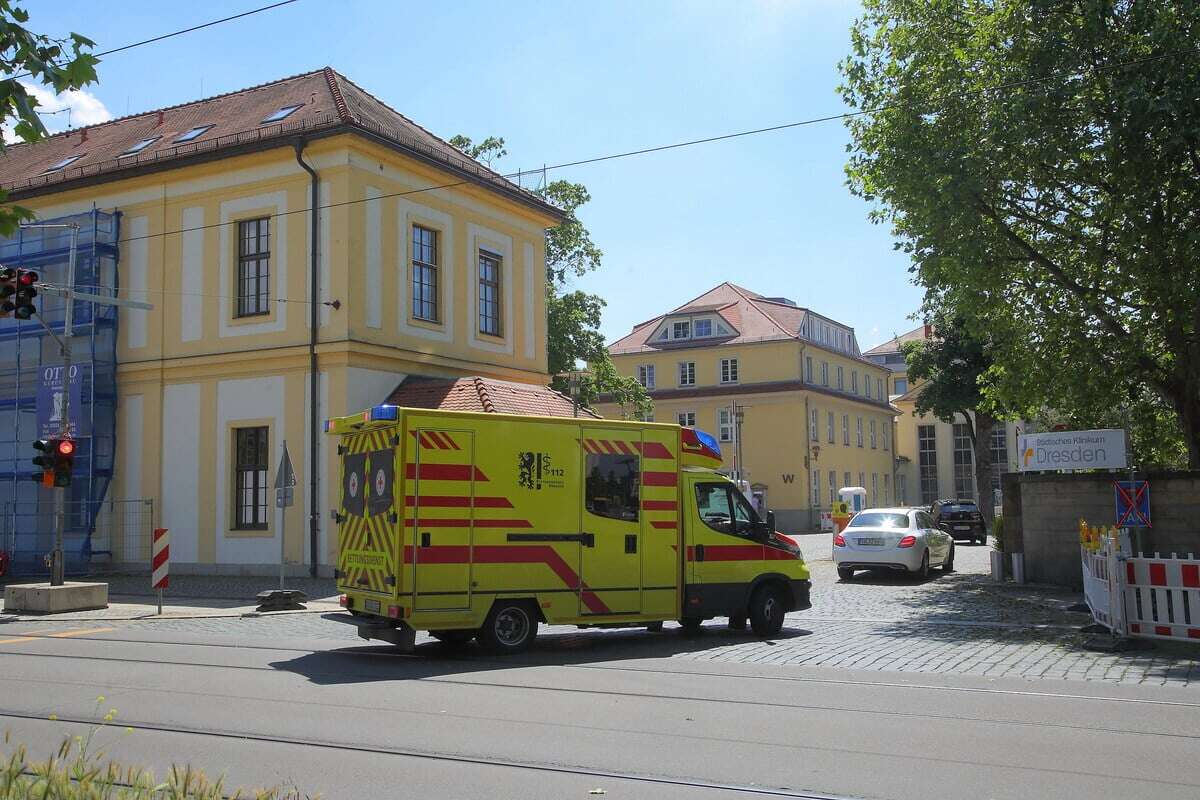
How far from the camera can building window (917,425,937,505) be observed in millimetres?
78500

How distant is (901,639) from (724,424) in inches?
1794

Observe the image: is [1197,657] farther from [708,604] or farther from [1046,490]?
[1046,490]

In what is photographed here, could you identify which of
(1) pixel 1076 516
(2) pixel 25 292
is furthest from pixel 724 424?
(2) pixel 25 292

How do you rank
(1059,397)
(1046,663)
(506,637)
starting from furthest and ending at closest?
(1059,397)
(506,637)
(1046,663)

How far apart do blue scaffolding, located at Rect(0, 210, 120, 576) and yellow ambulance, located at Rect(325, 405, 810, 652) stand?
16277mm

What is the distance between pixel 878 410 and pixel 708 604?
5923 centimetres

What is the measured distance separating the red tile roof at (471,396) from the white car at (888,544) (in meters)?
7.39

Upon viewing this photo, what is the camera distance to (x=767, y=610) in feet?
46.7

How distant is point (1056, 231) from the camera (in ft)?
63.9

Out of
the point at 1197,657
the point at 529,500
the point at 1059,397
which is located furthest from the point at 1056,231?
the point at 529,500

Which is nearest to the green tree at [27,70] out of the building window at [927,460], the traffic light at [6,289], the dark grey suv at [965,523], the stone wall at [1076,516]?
the traffic light at [6,289]

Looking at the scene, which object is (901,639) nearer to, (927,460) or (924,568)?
(924,568)

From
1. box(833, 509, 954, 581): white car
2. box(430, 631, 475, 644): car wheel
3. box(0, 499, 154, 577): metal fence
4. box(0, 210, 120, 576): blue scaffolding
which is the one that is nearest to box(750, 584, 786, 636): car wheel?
box(430, 631, 475, 644): car wheel

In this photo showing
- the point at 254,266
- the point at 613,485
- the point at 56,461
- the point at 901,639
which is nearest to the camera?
the point at 613,485
